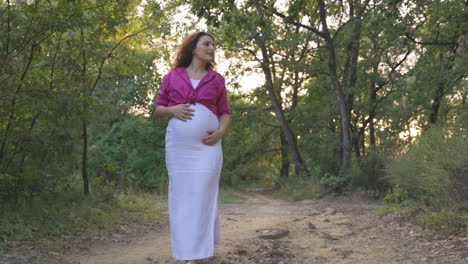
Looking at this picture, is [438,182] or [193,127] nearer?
[193,127]

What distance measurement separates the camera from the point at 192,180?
4.24m

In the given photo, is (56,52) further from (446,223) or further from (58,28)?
(446,223)

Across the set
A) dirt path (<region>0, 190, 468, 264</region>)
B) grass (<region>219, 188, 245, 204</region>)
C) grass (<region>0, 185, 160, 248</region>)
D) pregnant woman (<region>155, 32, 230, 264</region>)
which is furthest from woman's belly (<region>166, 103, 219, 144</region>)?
grass (<region>219, 188, 245, 204</region>)

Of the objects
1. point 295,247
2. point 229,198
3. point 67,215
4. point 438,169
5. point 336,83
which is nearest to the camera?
point 295,247

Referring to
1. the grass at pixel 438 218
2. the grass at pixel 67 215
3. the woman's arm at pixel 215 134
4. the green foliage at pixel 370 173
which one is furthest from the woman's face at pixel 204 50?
the green foliage at pixel 370 173

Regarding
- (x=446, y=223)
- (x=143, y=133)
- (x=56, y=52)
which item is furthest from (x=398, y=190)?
(x=143, y=133)

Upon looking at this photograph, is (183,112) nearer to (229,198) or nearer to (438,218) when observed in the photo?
(438,218)

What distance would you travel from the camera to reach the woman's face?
446 centimetres

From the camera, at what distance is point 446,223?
21.1 feet

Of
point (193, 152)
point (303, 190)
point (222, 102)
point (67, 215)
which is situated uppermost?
point (222, 102)

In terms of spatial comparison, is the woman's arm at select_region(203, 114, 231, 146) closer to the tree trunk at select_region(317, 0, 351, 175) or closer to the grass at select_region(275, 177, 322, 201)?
the tree trunk at select_region(317, 0, 351, 175)

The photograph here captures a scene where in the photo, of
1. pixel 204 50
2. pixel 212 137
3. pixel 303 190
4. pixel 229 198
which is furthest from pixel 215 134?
pixel 229 198

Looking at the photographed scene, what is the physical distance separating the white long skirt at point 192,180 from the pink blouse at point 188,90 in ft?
0.28

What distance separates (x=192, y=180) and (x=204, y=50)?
4.12 feet
